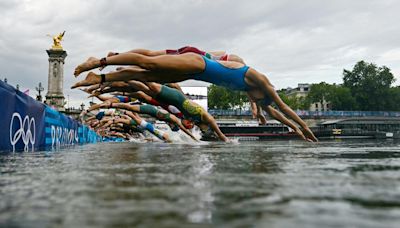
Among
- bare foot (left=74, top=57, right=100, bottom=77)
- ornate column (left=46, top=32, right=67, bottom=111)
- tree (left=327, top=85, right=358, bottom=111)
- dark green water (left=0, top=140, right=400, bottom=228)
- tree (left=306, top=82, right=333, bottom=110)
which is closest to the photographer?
dark green water (left=0, top=140, right=400, bottom=228)

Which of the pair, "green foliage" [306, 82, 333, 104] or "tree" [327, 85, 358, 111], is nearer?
"tree" [327, 85, 358, 111]

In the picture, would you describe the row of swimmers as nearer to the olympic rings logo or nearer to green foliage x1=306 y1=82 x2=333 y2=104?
the olympic rings logo

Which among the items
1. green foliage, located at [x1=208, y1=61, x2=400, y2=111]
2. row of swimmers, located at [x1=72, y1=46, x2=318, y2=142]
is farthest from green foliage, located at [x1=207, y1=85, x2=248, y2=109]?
row of swimmers, located at [x1=72, y1=46, x2=318, y2=142]

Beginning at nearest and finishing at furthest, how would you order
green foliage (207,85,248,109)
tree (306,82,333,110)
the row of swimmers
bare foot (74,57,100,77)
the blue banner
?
the row of swimmers → bare foot (74,57,100,77) → the blue banner → green foliage (207,85,248,109) → tree (306,82,333,110)

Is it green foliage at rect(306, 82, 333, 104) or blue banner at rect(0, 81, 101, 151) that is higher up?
green foliage at rect(306, 82, 333, 104)

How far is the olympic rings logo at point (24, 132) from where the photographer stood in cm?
830

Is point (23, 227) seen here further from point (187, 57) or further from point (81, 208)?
point (187, 57)

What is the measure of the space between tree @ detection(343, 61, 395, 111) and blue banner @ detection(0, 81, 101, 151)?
342 feet

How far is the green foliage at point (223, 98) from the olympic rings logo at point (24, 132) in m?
92.2

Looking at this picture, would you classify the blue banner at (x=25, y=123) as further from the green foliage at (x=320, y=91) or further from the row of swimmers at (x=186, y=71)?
the green foliage at (x=320, y=91)

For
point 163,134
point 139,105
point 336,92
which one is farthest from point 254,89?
point 336,92

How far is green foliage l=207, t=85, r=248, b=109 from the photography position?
4013 inches

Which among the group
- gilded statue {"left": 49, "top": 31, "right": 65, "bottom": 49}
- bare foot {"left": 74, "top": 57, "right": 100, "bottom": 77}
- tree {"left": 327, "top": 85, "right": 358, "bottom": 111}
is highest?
gilded statue {"left": 49, "top": 31, "right": 65, "bottom": 49}

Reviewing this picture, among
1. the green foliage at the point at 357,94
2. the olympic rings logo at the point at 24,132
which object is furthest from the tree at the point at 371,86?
the olympic rings logo at the point at 24,132
